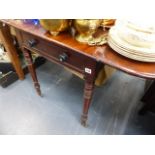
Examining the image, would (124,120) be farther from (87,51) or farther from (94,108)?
(87,51)

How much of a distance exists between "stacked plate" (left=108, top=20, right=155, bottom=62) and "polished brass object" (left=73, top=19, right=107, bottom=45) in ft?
0.30

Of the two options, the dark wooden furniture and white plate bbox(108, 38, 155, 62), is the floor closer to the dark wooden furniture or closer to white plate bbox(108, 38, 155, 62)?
the dark wooden furniture

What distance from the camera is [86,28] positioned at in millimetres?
673

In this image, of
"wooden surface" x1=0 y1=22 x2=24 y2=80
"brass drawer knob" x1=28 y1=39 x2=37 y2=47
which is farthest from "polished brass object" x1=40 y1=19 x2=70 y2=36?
"wooden surface" x1=0 y1=22 x2=24 y2=80

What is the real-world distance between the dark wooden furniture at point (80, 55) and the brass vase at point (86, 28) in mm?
32

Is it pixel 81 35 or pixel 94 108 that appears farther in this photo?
pixel 94 108

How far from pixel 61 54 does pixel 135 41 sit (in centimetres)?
36

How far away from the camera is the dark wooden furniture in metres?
0.61

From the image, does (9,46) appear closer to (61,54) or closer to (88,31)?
(61,54)
